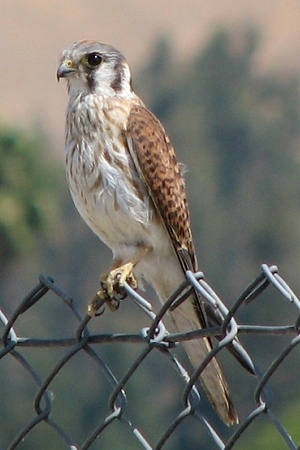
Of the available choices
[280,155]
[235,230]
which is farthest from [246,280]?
[280,155]

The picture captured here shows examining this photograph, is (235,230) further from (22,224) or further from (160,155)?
(160,155)

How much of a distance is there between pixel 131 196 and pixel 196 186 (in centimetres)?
1628

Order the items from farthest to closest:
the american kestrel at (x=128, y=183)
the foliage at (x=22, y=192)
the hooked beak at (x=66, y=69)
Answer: the foliage at (x=22, y=192), the hooked beak at (x=66, y=69), the american kestrel at (x=128, y=183)

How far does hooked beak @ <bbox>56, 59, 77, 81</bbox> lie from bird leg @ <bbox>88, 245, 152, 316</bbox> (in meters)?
0.56

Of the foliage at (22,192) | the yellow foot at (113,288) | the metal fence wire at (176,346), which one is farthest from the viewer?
the foliage at (22,192)

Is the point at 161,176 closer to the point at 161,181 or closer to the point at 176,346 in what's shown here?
the point at 161,181

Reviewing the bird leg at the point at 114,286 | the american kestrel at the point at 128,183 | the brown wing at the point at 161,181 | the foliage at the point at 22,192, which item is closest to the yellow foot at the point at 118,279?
the bird leg at the point at 114,286

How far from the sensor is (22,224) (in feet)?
31.3

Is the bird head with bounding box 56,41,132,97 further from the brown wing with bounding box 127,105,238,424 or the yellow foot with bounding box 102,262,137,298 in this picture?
the yellow foot with bounding box 102,262,137,298

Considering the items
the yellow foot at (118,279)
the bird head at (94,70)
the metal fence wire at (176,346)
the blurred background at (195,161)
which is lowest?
the blurred background at (195,161)

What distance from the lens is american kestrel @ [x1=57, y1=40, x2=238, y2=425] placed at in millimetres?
3389

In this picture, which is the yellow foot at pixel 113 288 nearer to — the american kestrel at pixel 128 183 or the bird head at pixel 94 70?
the american kestrel at pixel 128 183

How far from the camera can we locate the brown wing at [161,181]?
346 cm

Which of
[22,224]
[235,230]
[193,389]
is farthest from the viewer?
[235,230]
